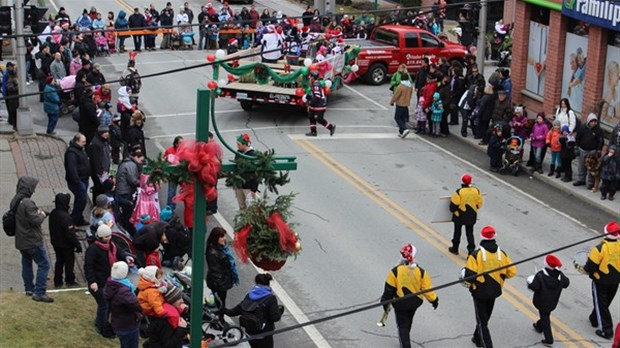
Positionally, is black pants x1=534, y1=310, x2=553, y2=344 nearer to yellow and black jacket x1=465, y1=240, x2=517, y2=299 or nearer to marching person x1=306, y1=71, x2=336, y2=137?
yellow and black jacket x1=465, y1=240, x2=517, y2=299

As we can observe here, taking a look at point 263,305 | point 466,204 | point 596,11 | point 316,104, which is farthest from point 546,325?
point 316,104

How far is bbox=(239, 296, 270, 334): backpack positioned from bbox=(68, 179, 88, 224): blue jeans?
20.7 feet

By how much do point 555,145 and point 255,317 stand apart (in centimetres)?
1111

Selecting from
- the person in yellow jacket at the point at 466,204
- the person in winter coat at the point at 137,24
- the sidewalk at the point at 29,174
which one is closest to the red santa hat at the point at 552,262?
the person in yellow jacket at the point at 466,204

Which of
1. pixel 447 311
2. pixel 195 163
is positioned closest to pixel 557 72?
pixel 447 311

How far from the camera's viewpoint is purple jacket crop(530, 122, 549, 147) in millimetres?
22516

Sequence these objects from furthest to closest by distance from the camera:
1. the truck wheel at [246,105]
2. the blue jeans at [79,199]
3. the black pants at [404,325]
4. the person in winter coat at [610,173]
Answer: the truck wheel at [246,105], the person in winter coat at [610,173], the blue jeans at [79,199], the black pants at [404,325]

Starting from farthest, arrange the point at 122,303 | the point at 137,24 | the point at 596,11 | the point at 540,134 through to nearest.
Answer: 1. the point at 137,24
2. the point at 596,11
3. the point at 540,134
4. the point at 122,303

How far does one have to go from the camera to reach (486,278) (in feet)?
45.8

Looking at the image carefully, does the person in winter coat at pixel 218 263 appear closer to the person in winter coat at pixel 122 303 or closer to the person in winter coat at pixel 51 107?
the person in winter coat at pixel 122 303

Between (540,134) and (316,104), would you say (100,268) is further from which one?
(316,104)

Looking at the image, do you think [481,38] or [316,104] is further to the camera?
[481,38]

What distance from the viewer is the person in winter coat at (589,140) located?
21.4 meters

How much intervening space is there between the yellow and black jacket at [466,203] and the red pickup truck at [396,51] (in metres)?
14.3
